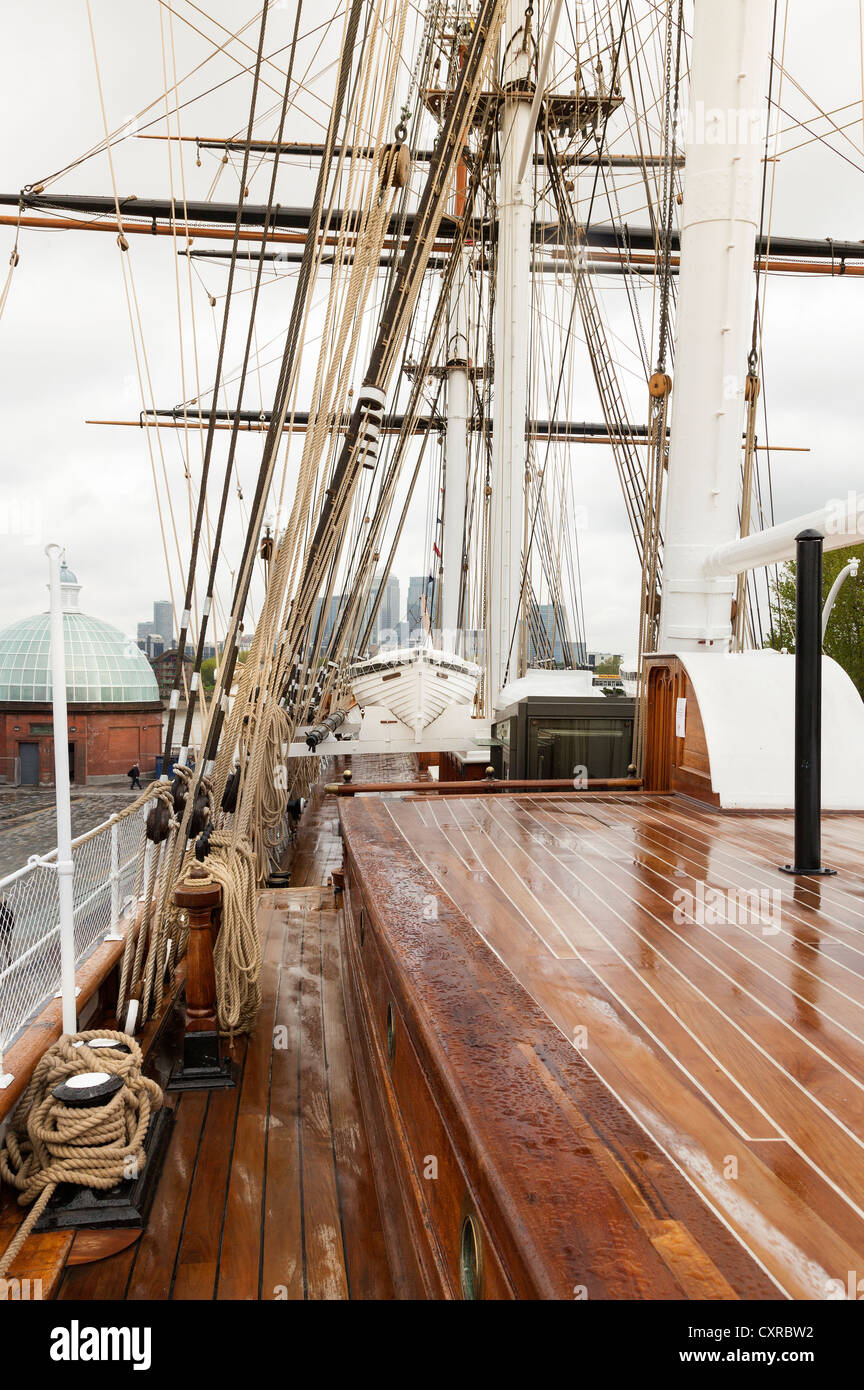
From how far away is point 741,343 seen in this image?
19.5ft

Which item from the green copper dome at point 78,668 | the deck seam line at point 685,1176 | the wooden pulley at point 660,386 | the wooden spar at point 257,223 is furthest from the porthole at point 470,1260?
the green copper dome at point 78,668

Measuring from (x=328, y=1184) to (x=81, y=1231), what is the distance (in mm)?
641

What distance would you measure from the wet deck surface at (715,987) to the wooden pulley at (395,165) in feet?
11.3

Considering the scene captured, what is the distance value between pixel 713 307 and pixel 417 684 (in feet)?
24.7

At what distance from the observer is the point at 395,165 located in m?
5.20

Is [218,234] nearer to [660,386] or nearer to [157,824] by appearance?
[660,386]

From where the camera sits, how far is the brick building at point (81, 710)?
3578cm

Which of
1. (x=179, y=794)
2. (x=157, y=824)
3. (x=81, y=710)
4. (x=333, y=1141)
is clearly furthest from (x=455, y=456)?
(x=81, y=710)

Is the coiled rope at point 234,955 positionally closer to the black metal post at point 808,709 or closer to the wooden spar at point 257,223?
the black metal post at point 808,709

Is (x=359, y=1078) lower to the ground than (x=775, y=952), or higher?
lower

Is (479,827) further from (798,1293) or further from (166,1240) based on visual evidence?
(798,1293)

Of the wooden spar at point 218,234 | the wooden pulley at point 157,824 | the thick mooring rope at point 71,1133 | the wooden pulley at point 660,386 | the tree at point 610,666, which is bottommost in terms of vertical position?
the thick mooring rope at point 71,1133

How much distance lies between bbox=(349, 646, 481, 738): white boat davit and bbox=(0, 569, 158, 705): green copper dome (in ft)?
82.5
